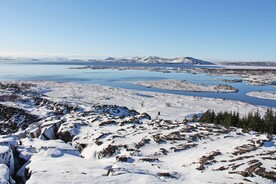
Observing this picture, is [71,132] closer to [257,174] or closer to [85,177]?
[85,177]

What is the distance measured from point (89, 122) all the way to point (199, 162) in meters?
17.7

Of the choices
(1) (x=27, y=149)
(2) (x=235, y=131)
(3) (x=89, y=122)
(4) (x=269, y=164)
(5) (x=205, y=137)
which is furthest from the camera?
(3) (x=89, y=122)

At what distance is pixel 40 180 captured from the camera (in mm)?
13930

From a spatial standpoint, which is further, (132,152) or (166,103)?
(166,103)

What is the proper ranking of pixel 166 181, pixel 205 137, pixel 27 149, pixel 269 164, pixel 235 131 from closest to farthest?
pixel 166 181 < pixel 269 164 < pixel 27 149 < pixel 205 137 < pixel 235 131

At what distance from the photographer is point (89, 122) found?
3325 centimetres

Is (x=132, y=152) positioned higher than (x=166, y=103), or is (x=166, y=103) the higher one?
(x=132, y=152)

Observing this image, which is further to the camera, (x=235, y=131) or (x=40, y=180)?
(x=235, y=131)

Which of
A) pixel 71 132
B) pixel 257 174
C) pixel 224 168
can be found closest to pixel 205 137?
pixel 224 168

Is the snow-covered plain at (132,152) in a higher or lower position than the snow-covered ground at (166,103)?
higher

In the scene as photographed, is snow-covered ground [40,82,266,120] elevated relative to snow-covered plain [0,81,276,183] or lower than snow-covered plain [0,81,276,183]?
lower

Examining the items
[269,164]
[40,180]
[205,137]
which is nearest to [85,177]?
[40,180]

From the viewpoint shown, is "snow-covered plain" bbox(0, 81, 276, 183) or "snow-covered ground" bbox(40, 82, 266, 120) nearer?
"snow-covered plain" bbox(0, 81, 276, 183)

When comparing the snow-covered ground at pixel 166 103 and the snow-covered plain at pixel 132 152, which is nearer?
the snow-covered plain at pixel 132 152
